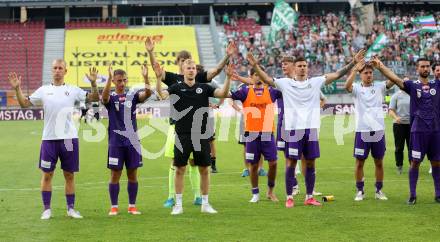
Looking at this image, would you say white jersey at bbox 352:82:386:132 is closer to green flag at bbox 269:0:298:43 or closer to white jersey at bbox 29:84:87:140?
white jersey at bbox 29:84:87:140

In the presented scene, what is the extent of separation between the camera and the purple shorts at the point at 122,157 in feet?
37.7

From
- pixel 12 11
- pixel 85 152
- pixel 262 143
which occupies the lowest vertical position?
pixel 85 152

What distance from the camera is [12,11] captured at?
62438 mm

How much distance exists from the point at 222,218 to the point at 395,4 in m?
→ 54.8

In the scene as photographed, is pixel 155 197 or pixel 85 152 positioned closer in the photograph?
pixel 155 197

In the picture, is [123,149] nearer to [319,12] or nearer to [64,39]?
[64,39]

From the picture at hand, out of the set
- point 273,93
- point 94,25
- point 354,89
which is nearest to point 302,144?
point 273,93

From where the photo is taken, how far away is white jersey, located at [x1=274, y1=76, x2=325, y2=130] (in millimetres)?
12125

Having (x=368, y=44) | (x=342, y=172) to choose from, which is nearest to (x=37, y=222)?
(x=342, y=172)

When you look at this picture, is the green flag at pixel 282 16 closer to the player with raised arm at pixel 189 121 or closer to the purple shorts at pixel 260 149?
the purple shorts at pixel 260 149

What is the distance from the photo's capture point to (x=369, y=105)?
12914 mm

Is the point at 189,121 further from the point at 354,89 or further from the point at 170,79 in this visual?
the point at 354,89

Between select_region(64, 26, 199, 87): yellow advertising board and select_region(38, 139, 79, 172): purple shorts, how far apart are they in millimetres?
41378

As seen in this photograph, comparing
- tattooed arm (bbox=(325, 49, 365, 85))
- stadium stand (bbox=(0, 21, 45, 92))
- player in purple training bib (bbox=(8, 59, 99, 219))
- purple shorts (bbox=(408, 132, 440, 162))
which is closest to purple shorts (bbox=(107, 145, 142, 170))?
player in purple training bib (bbox=(8, 59, 99, 219))
